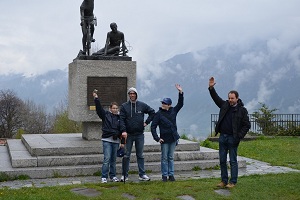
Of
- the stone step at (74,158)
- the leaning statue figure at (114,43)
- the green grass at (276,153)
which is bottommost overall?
the green grass at (276,153)

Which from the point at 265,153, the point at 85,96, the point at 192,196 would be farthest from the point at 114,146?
the point at 265,153

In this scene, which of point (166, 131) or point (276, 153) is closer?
point (166, 131)

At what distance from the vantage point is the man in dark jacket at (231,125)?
28.4 feet

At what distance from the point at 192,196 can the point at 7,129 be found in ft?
87.8

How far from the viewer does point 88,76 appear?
1302cm

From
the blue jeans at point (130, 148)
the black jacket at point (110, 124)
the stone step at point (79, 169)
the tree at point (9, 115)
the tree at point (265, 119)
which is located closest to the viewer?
the blue jeans at point (130, 148)

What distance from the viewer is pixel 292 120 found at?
25.7m

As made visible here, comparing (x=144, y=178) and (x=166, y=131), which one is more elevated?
(x=166, y=131)

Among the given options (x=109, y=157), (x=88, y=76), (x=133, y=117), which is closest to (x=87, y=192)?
(x=109, y=157)

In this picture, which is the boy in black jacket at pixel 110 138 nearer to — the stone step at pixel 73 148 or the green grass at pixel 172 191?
the green grass at pixel 172 191

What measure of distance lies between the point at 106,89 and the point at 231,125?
5.18 metres

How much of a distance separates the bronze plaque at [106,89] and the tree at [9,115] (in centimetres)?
2024

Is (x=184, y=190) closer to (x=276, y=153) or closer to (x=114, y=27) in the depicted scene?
(x=114, y=27)

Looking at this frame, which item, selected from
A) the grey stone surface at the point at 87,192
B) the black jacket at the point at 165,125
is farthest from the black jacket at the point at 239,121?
the grey stone surface at the point at 87,192
